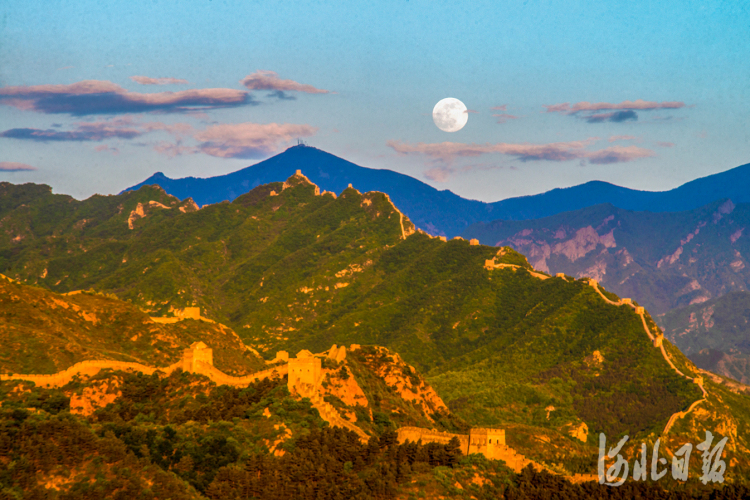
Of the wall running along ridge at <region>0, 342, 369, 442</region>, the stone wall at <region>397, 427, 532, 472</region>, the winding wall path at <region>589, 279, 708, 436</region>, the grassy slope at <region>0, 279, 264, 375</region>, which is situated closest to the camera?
the stone wall at <region>397, 427, 532, 472</region>

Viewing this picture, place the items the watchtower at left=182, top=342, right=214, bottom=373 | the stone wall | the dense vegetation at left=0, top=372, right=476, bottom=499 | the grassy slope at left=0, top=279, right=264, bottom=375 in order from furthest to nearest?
the grassy slope at left=0, top=279, right=264, bottom=375 < the watchtower at left=182, top=342, right=214, bottom=373 < the stone wall < the dense vegetation at left=0, top=372, right=476, bottom=499

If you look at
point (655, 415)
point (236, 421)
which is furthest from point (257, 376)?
point (655, 415)

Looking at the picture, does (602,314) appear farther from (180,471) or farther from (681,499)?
(180,471)

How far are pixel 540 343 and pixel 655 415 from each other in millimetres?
47988

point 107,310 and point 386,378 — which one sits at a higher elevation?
point 107,310

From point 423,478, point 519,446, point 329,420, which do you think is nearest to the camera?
point 423,478

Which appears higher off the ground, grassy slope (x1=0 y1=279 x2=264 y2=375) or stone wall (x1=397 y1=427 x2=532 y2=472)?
grassy slope (x1=0 y1=279 x2=264 y2=375)

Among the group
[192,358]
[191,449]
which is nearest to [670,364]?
[192,358]

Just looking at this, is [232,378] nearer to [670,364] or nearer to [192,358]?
[192,358]

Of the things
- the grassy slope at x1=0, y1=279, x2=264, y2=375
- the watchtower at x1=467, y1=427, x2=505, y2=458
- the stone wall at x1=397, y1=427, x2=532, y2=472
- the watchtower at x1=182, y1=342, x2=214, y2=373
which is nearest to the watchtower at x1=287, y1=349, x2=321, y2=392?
the watchtower at x1=182, y1=342, x2=214, y2=373

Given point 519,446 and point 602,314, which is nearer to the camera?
point 519,446

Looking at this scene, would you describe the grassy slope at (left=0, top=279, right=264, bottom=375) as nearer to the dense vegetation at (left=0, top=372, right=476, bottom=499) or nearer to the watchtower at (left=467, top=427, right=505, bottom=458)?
the dense vegetation at (left=0, top=372, right=476, bottom=499)

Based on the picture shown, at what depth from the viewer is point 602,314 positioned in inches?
7662

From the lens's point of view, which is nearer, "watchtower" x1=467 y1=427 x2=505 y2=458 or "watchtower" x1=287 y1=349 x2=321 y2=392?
"watchtower" x1=467 y1=427 x2=505 y2=458
